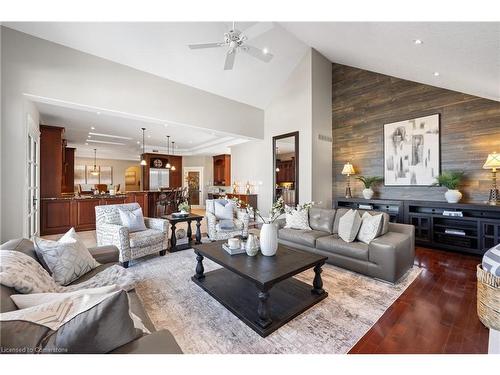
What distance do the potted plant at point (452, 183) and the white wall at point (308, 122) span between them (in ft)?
7.88

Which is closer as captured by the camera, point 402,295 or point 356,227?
point 402,295

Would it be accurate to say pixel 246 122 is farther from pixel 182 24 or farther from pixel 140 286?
pixel 140 286

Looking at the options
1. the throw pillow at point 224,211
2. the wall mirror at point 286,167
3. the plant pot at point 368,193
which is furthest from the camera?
the wall mirror at point 286,167

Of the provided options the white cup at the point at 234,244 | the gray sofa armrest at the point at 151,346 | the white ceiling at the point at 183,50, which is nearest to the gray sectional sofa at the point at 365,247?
the white cup at the point at 234,244

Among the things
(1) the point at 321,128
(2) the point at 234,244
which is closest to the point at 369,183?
(1) the point at 321,128

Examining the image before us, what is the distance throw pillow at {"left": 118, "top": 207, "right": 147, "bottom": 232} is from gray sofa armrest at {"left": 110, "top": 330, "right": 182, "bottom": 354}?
289 cm

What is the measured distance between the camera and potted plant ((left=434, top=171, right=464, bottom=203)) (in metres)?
4.00

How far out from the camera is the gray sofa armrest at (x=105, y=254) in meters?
2.39

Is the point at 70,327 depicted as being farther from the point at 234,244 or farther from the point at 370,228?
the point at 370,228

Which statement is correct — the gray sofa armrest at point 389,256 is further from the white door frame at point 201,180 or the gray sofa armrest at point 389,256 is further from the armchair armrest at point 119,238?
the white door frame at point 201,180

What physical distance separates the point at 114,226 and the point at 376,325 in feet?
11.7

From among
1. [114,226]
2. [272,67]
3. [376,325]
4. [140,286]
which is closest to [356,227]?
[376,325]

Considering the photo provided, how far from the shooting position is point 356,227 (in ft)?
10.5

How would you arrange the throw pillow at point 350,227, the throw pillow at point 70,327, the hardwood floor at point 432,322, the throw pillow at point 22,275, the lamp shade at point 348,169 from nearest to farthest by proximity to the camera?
the throw pillow at point 70,327, the throw pillow at point 22,275, the hardwood floor at point 432,322, the throw pillow at point 350,227, the lamp shade at point 348,169
